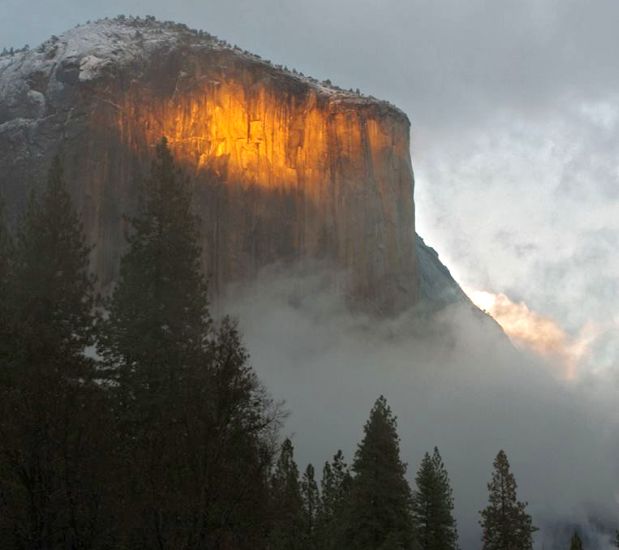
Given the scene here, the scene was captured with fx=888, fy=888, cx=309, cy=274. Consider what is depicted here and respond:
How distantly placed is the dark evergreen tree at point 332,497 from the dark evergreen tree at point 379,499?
2.77 metres

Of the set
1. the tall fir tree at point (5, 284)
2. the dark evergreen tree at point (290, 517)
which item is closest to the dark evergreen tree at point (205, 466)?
the tall fir tree at point (5, 284)

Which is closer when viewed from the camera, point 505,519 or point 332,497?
point 505,519

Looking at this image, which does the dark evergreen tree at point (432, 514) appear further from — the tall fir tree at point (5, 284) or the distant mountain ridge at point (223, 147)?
the tall fir tree at point (5, 284)

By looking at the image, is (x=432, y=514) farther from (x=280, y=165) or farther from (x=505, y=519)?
(x=280, y=165)

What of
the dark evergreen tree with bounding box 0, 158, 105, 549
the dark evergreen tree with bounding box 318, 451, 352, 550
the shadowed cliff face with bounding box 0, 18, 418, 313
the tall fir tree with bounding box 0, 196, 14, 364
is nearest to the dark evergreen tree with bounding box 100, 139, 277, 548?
the dark evergreen tree with bounding box 0, 158, 105, 549

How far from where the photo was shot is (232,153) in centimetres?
6606

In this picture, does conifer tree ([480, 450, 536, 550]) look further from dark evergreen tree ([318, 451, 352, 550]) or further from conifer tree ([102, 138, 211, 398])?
conifer tree ([102, 138, 211, 398])

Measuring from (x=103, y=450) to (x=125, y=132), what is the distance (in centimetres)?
5069

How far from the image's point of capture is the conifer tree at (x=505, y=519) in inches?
1815

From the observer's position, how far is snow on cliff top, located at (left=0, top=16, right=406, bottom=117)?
64750mm

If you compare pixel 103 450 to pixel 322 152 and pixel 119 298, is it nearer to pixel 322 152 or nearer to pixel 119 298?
pixel 119 298

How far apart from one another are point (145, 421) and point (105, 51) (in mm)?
47076

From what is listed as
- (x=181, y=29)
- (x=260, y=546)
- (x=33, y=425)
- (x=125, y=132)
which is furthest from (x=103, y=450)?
(x=181, y=29)

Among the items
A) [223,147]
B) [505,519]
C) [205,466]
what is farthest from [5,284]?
[223,147]
